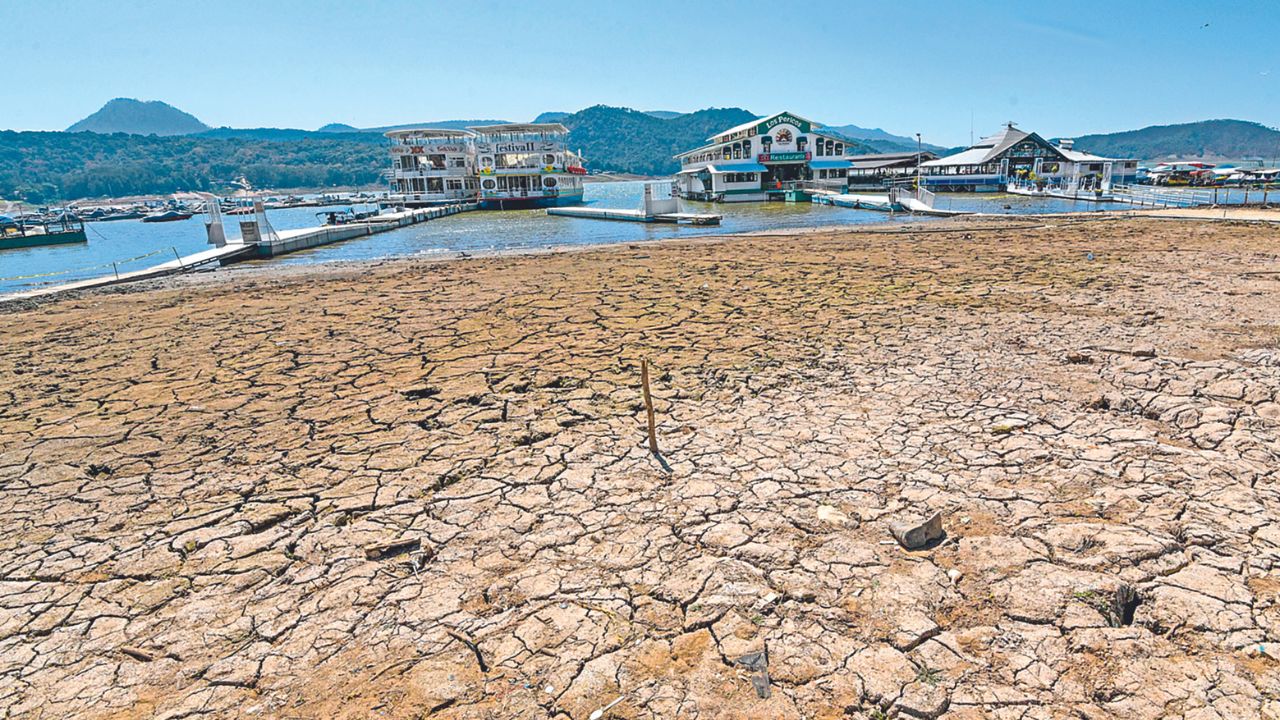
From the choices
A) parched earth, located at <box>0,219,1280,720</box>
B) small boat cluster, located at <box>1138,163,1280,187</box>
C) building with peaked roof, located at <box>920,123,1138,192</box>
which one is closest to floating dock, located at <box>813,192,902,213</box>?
building with peaked roof, located at <box>920,123,1138,192</box>

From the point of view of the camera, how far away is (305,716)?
2555 mm

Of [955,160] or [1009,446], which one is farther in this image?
[955,160]

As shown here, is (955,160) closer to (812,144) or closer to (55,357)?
(812,144)

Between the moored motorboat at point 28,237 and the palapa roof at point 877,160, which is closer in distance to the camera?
the moored motorboat at point 28,237

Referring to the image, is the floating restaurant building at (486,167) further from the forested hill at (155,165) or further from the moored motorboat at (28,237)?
the forested hill at (155,165)

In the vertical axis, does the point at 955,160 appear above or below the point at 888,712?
above

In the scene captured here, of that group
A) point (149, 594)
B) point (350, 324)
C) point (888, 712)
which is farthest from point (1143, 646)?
point (350, 324)

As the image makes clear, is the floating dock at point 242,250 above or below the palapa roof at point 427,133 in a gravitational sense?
below

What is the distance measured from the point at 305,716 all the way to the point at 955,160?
65.4m

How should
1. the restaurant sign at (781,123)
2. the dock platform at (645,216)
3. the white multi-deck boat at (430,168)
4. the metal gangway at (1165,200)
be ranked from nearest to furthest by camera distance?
1. the metal gangway at (1165,200)
2. the dock platform at (645,216)
3. the restaurant sign at (781,123)
4. the white multi-deck boat at (430,168)

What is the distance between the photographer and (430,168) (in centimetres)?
5578

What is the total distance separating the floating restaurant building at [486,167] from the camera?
54.7 m

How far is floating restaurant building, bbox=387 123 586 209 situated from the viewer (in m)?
54.7

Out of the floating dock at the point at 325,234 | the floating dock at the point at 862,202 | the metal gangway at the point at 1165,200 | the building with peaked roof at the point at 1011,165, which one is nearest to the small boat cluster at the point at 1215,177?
the building with peaked roof at the point at 1011,165
